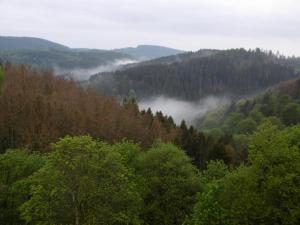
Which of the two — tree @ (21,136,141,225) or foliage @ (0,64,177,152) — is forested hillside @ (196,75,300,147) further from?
tree @ (21,136,141,225)

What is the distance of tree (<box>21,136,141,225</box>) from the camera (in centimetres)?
3462

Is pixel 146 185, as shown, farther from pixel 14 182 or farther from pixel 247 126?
pixel 247 126

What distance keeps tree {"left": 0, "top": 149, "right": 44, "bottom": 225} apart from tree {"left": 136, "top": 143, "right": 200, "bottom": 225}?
38.5ft

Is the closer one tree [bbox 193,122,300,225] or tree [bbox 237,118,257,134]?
tree [bbox 193,122,300,225]

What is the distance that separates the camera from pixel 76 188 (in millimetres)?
34719

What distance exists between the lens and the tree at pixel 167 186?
42781 mm

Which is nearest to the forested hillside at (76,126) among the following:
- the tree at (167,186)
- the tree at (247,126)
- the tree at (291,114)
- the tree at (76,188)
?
the tree at (167,186)

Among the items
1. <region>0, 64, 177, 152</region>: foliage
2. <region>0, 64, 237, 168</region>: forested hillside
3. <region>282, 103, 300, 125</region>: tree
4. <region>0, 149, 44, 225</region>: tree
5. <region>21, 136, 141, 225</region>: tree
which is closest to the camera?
<region>21, 136, 141, 225</region>: tree

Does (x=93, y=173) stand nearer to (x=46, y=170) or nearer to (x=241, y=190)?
(x=46, y=170)

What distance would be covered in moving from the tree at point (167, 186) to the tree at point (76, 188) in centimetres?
751

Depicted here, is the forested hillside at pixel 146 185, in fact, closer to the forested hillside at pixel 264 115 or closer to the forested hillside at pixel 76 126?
the forested hillside at pixel 76 126

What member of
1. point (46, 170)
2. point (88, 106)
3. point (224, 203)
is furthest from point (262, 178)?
point (88, 106)

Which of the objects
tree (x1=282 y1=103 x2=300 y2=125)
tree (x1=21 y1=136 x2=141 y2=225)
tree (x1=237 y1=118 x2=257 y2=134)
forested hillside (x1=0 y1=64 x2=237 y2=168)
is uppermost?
tree (x1=21 y1=136 x2=141 y2=225)

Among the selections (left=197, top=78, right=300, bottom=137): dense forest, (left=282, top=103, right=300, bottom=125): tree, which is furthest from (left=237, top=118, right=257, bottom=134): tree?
(left=282, top=103, right=300, bottom=125): tree
